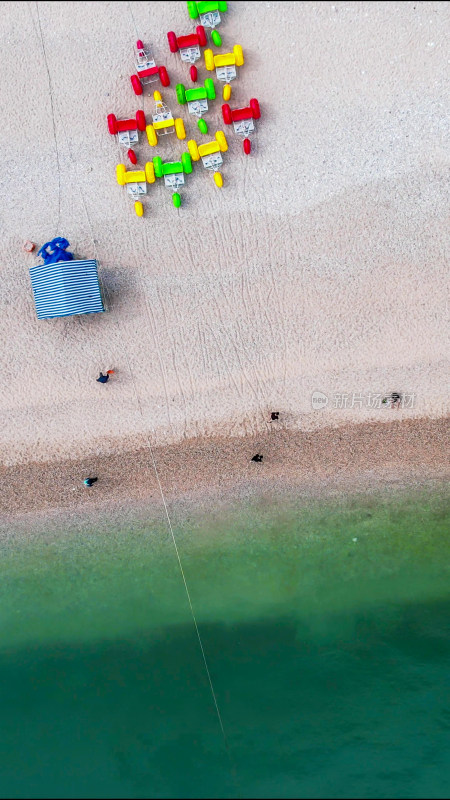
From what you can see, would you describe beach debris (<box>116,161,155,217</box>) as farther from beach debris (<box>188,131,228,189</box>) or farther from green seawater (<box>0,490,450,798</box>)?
green seawater (<box>0,490,450,798</box>)

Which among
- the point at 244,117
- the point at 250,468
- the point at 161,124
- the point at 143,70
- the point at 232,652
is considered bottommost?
the point at 232,652

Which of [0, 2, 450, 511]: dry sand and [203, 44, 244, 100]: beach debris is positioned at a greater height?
[203, 44, 244, 100]: beach debris

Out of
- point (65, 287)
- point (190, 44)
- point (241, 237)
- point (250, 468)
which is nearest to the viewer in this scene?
point (65, 287)

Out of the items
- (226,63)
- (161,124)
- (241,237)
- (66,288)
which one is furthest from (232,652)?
(226,63)

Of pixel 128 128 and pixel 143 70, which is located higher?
pixel 143 70

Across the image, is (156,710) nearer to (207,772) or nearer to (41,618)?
(207,772)

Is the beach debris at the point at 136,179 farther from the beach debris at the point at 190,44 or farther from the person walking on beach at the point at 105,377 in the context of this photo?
the person walking on beach at the point at 105,377

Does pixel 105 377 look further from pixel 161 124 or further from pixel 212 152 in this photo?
pixel 161 124

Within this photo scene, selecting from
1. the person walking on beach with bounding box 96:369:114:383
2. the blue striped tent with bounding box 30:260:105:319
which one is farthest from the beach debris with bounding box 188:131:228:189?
the person walking on beach with bounding box 96:369:114:383
